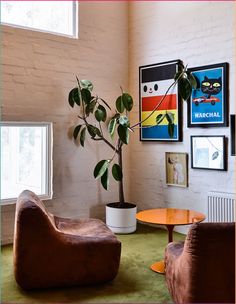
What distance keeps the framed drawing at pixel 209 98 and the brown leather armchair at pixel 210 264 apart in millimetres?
2209

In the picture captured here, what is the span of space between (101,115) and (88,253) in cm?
203

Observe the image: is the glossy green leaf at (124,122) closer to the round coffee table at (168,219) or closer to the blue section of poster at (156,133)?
the blue section of poster at (156,133)

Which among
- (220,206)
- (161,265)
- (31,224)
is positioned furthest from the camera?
(220,206)

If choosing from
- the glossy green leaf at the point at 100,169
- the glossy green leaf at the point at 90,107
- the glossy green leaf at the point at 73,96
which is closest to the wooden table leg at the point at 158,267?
the glossy green leaf at the point at 100,169

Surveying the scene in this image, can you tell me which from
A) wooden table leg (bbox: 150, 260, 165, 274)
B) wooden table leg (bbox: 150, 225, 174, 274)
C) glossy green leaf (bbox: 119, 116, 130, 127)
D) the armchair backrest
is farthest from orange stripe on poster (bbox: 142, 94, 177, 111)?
the armchair backrest

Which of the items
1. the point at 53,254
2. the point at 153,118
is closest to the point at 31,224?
the point at 53,254

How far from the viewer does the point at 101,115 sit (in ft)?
15.2

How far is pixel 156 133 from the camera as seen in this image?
502 cm

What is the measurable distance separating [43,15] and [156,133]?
6.79 ft

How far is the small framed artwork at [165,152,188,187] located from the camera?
472 centimetres

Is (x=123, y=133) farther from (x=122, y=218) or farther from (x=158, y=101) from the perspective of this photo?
(x=122, y=218)

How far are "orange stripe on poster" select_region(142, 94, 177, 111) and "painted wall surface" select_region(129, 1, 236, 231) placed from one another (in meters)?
0.18

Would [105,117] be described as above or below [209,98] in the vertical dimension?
below

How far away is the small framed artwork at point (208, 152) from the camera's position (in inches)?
169
